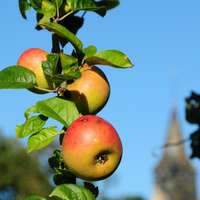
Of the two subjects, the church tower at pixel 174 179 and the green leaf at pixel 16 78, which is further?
the church tower at pixel 174 179

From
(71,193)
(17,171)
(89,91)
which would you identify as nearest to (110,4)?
(89,91)

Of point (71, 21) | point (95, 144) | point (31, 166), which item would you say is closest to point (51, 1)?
point (71, 21)

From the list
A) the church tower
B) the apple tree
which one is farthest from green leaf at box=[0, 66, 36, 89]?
the church tower

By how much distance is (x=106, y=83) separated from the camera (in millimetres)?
1840

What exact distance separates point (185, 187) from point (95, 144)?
2503 inches

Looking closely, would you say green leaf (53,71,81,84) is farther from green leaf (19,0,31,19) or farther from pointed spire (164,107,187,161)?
pointed spire (164,107,187,161)

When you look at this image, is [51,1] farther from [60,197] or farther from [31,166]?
[31,166]

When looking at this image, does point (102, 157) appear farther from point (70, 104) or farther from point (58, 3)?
point (58, 3)

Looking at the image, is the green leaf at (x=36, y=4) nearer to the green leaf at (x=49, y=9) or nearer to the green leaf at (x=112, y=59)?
the green leaf at (x=49, y=9)

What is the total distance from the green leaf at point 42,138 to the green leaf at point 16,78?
0.42 ft

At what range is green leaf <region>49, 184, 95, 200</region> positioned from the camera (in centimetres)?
163

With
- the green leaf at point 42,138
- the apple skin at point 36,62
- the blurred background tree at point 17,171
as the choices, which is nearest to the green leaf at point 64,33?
the apple skin at point 36,62

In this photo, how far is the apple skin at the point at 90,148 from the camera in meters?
1.66

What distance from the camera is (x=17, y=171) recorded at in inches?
1506
